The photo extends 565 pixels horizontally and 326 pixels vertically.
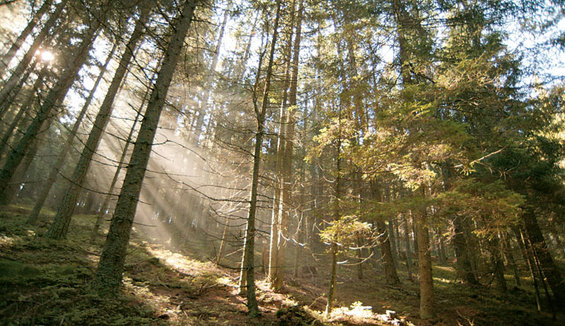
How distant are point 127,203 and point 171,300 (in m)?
2.62

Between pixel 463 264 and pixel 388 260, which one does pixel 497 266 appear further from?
pixel 388 260

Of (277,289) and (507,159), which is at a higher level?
(507,159)

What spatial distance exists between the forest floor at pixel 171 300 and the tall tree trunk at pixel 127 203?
0.29 meters

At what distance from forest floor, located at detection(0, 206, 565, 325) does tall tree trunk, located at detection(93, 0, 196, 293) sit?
29 centimetres

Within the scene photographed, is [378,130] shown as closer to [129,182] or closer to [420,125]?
[420,125]

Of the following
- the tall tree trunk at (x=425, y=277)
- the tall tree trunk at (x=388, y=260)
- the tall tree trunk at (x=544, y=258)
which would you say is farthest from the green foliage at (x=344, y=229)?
the tall tree trunk at (x=544, y=258)

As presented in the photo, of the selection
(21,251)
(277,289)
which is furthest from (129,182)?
(277,289)

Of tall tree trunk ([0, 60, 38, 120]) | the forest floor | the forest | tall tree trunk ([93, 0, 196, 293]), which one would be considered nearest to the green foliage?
the forest

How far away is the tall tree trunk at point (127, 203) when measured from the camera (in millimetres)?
4066

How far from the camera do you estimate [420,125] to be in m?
6.48

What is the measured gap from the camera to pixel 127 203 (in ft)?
14.0

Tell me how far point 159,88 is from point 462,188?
7865 mm

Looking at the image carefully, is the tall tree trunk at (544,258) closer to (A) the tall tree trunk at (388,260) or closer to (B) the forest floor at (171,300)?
(B) the forest floor at (171,300)

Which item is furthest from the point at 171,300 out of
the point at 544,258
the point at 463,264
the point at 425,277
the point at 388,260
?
the point at 463,264
